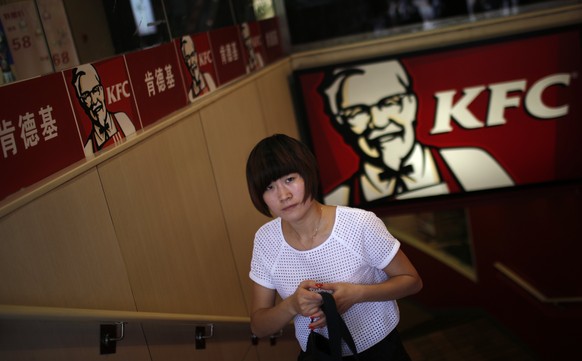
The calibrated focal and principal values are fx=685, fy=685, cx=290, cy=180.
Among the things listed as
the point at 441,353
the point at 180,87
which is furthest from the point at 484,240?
the point at 180,87

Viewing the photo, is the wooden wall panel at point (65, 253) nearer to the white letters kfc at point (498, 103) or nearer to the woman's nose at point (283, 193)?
the woman's nose at point (283, 193)

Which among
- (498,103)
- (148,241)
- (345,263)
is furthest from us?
(498,103)

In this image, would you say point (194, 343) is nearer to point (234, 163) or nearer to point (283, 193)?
point (283, 193)

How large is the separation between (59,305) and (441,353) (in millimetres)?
4131

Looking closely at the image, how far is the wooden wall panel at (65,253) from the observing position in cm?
221

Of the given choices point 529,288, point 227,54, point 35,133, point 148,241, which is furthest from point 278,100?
point 35,133

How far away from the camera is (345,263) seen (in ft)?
7.41

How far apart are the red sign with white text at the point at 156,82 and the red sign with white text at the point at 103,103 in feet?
0.33

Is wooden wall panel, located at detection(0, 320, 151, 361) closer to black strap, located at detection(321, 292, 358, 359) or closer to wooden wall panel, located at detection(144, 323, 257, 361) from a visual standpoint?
wooden wall panel, located at detection(144, 323, 257, 361)

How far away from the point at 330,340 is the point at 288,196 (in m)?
0.47

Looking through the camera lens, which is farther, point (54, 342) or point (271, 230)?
point (271, 230)

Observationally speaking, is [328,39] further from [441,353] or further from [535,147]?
[441,353]

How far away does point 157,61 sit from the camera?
4.06m

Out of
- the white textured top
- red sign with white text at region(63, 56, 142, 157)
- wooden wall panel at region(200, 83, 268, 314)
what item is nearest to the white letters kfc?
wooden wall panel at region(200, 83, 268, 314)
